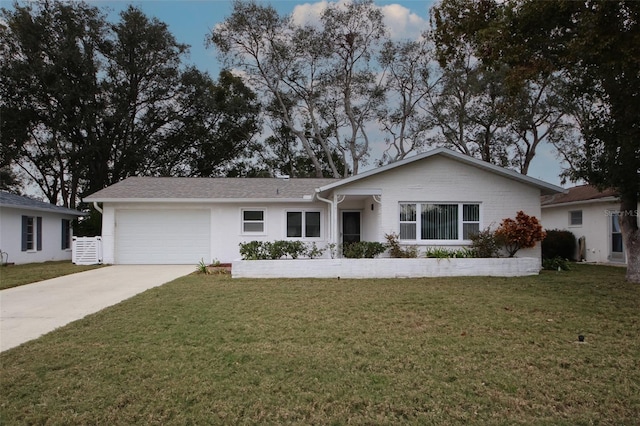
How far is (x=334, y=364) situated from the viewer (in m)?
4.75

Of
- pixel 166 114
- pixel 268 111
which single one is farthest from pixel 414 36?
pixel 166 114

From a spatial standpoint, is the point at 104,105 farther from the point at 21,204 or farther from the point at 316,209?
the point at 316,209

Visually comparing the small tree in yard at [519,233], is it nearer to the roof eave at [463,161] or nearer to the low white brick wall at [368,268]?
the low white brick wall at [368,268]

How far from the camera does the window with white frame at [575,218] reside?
62.8 ft

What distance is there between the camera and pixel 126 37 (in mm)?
29359

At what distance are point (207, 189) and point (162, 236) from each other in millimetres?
2595

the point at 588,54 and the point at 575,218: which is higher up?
the point at 588,54

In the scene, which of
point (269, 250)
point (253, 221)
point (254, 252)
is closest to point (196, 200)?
point (253, 221)

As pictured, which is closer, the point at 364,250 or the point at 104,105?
the point at 364,250

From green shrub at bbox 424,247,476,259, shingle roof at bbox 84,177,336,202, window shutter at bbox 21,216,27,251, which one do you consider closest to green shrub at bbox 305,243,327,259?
shingle roof at bbox 84,177,336,202

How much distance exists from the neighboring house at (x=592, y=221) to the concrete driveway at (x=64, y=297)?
1521 centimetres

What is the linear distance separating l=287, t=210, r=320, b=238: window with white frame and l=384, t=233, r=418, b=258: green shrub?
4028 mm

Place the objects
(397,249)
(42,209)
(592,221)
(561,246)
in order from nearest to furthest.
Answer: (397,249) → (592,221) → (42,209) → (561,246)

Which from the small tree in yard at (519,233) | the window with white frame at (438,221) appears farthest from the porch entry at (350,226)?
the small tree in yard at (519,233)
